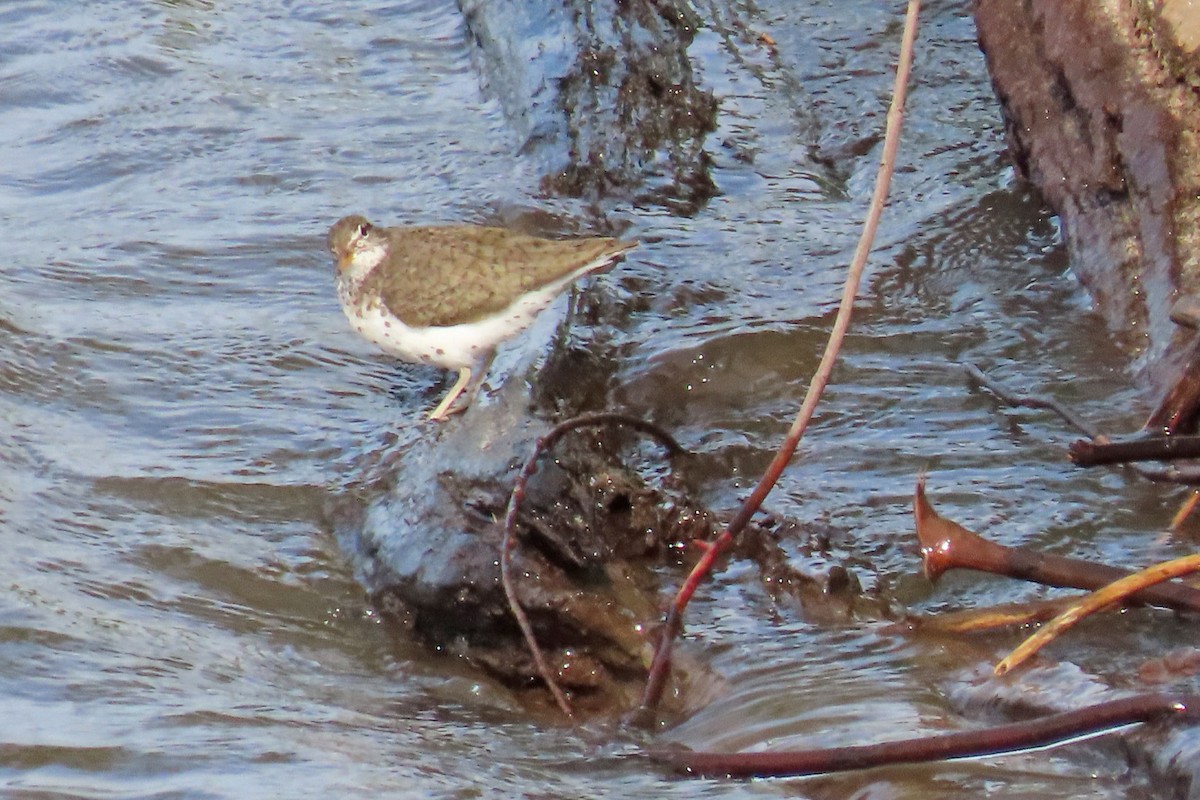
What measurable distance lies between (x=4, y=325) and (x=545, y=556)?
2.75 metres

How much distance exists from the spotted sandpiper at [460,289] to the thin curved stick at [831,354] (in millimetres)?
1578

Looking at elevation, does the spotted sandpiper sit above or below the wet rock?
below

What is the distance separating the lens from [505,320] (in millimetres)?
4875

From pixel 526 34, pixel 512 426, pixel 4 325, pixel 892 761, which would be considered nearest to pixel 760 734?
pixel 892 761

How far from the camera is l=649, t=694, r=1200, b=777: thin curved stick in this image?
2.43m

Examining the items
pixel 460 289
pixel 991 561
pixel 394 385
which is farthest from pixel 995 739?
pixel 394 385

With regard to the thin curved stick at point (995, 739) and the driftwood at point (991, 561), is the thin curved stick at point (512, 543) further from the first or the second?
the thin curved stick at point (995, 739)

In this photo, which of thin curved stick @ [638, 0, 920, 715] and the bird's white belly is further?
the bird's white belly

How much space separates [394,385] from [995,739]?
345cm

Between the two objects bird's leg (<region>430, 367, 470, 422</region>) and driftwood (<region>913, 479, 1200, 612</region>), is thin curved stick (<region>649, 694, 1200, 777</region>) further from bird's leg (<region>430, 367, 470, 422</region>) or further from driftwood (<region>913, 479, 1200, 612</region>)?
bird's leg (<region>430, 367, 470, 422</region>)

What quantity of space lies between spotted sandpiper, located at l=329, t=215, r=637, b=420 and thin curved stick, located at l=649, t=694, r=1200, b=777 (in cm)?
237

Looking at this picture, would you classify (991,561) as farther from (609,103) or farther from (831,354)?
(609,103)

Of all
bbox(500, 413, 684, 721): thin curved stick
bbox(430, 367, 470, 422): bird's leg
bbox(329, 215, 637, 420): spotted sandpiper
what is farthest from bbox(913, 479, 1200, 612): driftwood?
bbox(329, 215, 637, 420): spotted sandpiper

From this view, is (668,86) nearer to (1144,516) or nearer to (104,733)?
(1144,516)
